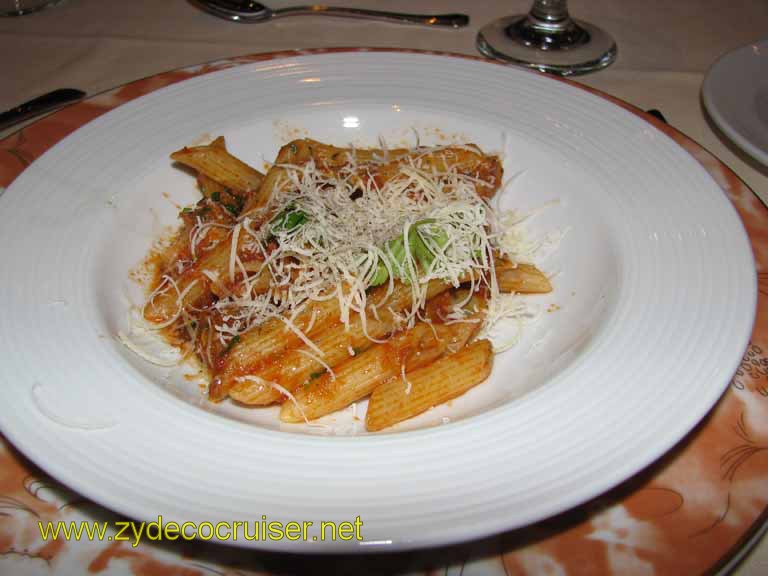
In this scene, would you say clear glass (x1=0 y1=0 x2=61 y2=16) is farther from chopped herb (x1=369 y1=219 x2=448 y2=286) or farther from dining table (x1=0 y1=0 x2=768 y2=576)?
chopped herb (x1=369 y1=219 x2=448 y2=286)

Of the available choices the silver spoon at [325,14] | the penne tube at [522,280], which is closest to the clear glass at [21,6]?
the silver spoon at [325,14]

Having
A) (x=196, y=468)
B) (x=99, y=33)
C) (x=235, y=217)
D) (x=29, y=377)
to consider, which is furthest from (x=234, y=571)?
(x=99, y=33)

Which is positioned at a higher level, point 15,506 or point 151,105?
point 151,105

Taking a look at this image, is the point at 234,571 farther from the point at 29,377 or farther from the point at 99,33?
the point at 99,33

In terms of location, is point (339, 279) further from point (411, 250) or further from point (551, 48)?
point (551, 48)

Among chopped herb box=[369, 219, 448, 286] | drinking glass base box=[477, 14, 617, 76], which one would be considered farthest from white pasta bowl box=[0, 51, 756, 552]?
drinking glass base box=[477, 14, 617, 76]

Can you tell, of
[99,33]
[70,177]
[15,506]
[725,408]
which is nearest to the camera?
[15,506]

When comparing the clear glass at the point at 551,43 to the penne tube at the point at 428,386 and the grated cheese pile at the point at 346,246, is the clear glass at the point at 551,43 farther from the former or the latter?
the penne tube at the point at 428,386
